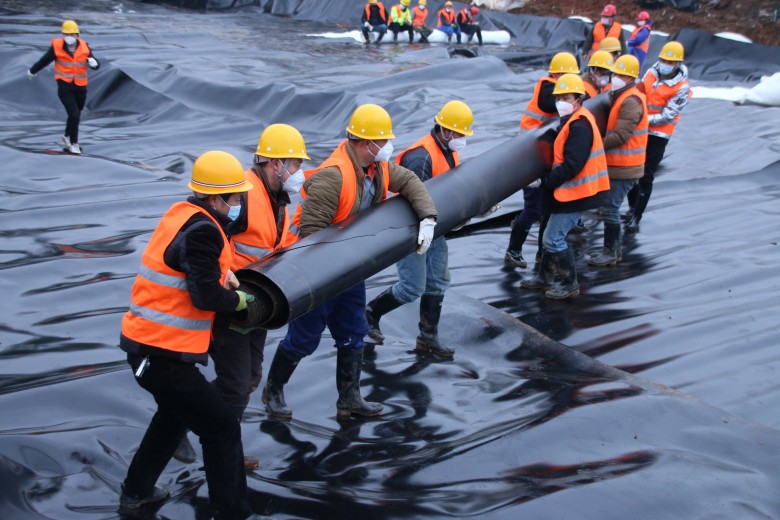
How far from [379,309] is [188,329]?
2.20 metres

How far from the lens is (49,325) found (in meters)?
4.82

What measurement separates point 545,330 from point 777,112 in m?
6.94

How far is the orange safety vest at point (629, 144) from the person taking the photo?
6.52 m

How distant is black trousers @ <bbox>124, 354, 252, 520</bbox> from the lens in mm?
3055

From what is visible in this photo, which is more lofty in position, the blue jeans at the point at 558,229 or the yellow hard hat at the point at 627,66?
the yellow hard hat at the point at 627,66

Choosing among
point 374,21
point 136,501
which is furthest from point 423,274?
point 374,21

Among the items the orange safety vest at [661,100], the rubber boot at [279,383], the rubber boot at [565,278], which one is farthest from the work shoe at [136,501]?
the orange safety vest at [661,100]

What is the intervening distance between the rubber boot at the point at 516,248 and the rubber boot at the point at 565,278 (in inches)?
22.7

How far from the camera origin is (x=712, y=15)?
2111cm

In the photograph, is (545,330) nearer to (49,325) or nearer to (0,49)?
(49,325)

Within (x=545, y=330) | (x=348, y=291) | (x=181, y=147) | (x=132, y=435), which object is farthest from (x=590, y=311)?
(x=181, y=147)

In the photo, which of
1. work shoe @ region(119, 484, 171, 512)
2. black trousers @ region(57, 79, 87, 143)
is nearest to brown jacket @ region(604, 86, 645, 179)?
work shoe @ region(119, 484, 171, 512)

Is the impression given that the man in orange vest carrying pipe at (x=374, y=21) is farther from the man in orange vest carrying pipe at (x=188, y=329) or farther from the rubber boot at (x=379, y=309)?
the man in orange vest carrying pipe at (x=188, y=329)

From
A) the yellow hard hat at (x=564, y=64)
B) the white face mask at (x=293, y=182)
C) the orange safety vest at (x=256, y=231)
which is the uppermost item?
the yellow hard hat at (x=564, y=64)
